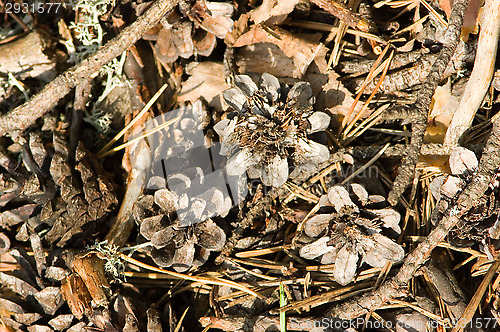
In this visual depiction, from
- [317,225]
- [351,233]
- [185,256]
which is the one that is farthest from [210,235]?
[351,233]

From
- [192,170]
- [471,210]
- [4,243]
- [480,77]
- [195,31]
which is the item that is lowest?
[4,243]

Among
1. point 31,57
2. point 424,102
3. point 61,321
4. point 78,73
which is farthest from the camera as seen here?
point 31,57

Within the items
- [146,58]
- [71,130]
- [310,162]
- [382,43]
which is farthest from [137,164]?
[382,43]

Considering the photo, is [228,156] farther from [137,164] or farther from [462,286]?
[462,286]

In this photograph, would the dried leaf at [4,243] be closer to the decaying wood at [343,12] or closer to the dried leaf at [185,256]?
the dried leaf at [185,256]

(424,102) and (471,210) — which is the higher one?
(424,102)

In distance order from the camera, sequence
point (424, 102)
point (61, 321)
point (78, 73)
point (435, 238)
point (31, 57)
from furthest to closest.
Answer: point (31, 57) < point (78, 73) < point (61, 321) < point (424, 102) < point (435, 238)

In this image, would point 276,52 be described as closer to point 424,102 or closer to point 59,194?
point 424,102

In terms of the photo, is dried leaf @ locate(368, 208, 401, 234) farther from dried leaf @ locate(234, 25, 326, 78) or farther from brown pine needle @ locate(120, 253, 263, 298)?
dried leaf @ locate(234, 25, 326, 78)
